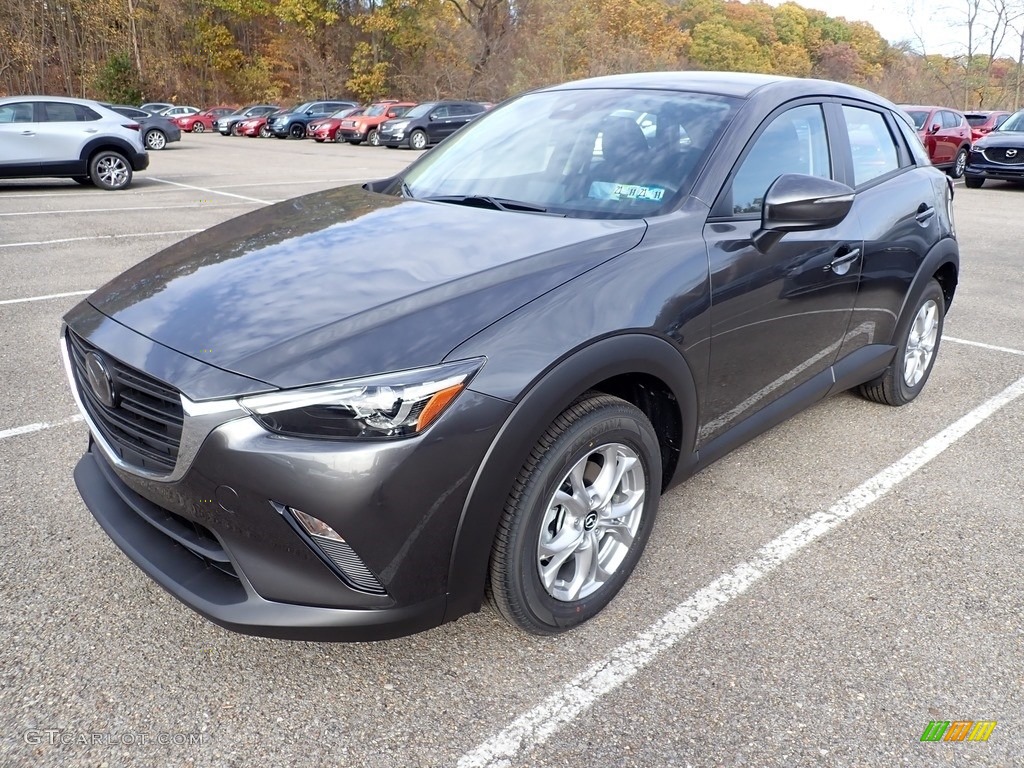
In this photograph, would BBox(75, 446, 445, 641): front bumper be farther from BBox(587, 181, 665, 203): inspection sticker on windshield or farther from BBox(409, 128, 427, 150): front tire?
BBox(409, 128, 427, 150): front tire

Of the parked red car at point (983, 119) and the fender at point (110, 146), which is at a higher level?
the fender at point (110, 146)

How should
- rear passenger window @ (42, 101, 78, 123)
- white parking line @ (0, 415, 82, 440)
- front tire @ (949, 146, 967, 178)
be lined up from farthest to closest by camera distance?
front tire @ (949, 146, 967, 178)
rear passenger window @ (42, 101, 78, 123)
white parking line @ (0, 415, 82, 440)

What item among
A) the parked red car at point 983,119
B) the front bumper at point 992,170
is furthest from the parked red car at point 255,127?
the front bumper at point 992,170

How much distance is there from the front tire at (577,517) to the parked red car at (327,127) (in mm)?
29070

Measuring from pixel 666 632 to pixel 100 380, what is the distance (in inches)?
73.3

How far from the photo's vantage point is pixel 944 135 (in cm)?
1753

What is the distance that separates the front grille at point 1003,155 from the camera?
15.4 metres

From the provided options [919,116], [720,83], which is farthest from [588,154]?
[919,116]

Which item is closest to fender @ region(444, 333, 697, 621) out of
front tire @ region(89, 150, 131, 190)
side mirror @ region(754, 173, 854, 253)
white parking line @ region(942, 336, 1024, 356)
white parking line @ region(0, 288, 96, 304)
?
side mirror @ region(754, 173, 854, 253)

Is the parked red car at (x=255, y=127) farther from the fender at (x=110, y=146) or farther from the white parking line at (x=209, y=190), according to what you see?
the fender at (x=110, y=146)

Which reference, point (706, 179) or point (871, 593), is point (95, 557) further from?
point (871, 593)

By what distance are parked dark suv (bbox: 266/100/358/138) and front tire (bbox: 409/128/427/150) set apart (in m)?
7.48

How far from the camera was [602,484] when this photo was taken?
2.53 m

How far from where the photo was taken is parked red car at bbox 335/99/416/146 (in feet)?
90.8
